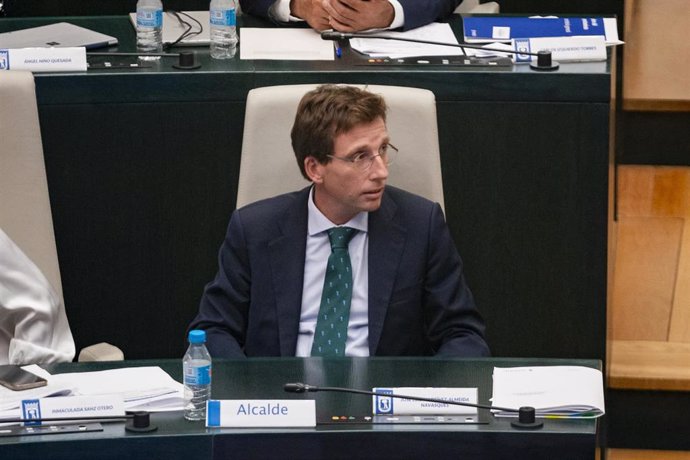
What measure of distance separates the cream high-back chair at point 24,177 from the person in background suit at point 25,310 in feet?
0.88

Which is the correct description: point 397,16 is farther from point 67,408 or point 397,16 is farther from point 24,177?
point 67,408

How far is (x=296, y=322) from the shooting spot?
9.09 feet

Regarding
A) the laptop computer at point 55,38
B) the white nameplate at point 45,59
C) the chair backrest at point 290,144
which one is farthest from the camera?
the laptop computer at point 55,38

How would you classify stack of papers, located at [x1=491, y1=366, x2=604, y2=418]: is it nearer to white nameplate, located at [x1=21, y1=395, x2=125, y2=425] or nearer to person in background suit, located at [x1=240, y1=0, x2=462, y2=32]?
white nameplate, located at [x1=21, y1=395, x2=125, y2=425]

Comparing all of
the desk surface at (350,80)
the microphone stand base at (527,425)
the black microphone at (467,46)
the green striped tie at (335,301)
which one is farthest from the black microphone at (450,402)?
the black microphone at (467,46)

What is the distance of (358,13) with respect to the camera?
3.56 metres

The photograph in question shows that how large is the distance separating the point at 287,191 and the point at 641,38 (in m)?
3.10

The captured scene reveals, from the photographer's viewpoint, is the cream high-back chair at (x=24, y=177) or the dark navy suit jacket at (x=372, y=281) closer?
the dark navy suit jacket at (x=372, y=281)

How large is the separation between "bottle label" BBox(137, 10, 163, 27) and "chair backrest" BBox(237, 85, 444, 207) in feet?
1.94

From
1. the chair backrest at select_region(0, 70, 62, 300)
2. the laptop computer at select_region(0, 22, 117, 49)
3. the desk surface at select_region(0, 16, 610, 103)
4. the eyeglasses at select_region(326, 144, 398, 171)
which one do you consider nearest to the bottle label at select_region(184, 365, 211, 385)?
the eyeglasses at select_region(326, 144, 398, 171)

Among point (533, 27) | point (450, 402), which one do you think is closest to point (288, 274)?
point (450, 402)

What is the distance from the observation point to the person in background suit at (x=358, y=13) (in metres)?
Result: 3.54

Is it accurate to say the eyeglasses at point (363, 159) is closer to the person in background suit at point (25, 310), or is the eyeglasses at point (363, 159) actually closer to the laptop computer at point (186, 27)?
the person in background suit at point (25, 310)

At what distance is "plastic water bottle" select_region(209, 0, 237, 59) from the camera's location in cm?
338
